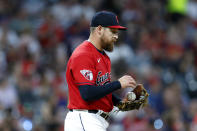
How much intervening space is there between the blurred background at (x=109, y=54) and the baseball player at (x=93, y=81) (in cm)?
309

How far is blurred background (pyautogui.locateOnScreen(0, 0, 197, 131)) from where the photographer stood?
8.60m

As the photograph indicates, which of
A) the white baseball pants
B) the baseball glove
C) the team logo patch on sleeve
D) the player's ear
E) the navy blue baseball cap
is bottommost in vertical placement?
the white baseball pants

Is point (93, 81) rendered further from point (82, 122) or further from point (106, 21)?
point (106, 21)

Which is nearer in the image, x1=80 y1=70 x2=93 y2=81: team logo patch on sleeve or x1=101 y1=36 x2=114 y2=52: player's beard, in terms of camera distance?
x1=80 y1=70 x2=93 y2=81: team logo patch on sleeve

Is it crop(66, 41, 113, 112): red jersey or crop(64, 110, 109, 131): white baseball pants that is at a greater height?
crop(66, 41, 113, 112): red jersey

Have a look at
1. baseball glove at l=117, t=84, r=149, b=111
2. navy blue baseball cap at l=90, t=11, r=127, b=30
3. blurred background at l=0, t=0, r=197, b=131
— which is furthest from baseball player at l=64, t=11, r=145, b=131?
blurred background at l=0, t=0, r=197, b=131

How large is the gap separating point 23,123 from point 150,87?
285 cm

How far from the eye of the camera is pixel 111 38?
15.4 ft

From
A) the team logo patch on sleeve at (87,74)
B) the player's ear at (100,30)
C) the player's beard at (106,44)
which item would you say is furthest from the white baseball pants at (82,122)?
the player's ear at (100,30)

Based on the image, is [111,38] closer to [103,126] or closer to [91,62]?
[91,62]

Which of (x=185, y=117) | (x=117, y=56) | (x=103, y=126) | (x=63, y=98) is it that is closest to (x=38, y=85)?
(x=63, y=98)

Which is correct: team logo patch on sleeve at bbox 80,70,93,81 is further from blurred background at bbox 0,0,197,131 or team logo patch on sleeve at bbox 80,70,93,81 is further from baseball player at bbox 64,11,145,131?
blurred background at bbox 0,0,197,131

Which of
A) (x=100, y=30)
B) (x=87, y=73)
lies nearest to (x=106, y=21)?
(x=100, y=30)

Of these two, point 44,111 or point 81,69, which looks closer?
point 81,69
